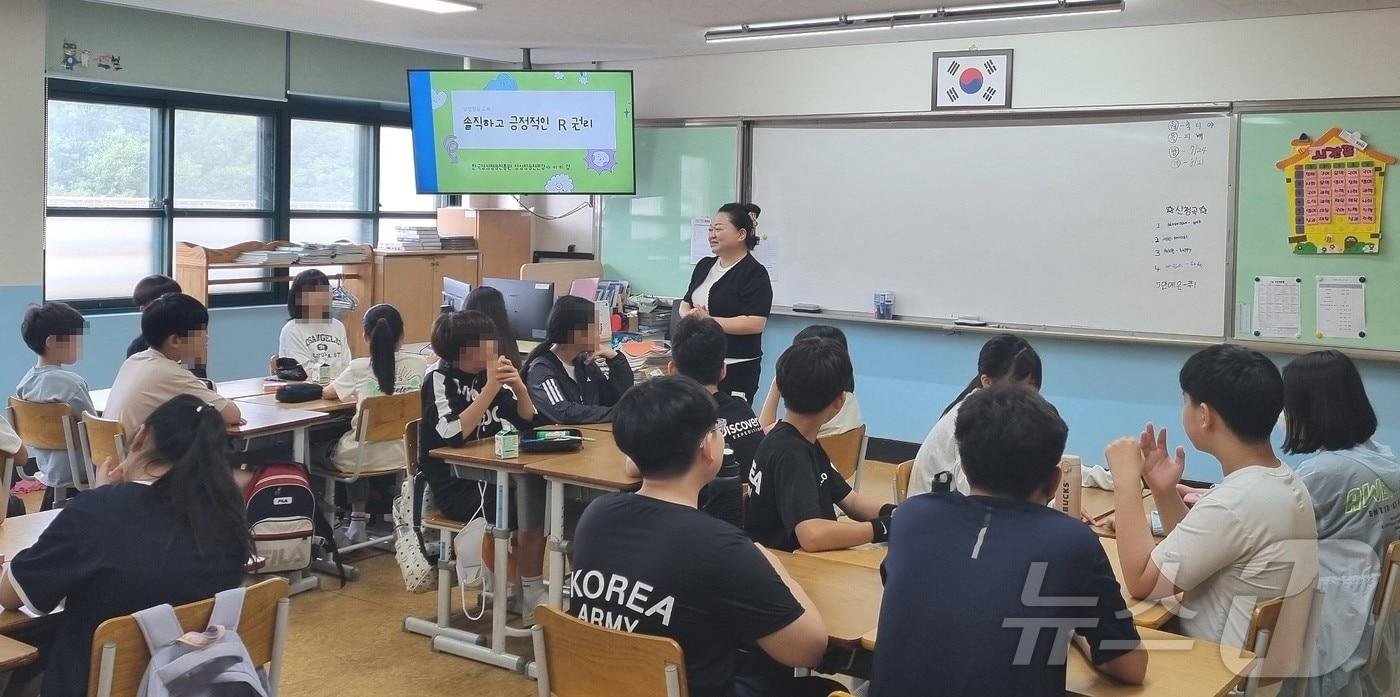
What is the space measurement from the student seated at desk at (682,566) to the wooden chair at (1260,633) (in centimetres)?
86

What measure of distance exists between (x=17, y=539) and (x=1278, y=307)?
5501 mm

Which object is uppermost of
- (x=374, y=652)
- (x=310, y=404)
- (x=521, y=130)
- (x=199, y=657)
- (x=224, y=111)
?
(x=224, y=111)

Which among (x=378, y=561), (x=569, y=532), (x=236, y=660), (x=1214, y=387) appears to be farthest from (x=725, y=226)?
(x=236, y=660)

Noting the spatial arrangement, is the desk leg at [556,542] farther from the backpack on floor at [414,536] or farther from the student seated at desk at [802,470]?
the student seated at desk at [802,470]

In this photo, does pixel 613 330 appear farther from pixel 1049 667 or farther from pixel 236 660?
pixel 1049 667

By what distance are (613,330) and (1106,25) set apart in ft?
11.3

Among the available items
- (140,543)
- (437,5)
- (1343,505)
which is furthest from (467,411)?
(437,5)

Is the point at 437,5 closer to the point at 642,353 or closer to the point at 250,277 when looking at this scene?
the point at 642,353

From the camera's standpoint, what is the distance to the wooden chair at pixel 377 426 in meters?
4.82

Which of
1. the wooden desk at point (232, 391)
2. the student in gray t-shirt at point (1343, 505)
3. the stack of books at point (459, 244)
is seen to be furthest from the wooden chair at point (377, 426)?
the stack of books at point (459, 244)

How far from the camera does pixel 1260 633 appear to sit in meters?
2.34

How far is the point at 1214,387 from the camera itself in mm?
2520

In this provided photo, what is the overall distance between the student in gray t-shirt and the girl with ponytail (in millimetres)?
745

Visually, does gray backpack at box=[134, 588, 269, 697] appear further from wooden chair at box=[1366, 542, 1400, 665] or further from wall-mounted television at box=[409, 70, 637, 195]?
wall-mounted television at box=[409, 70, 637, 195]
